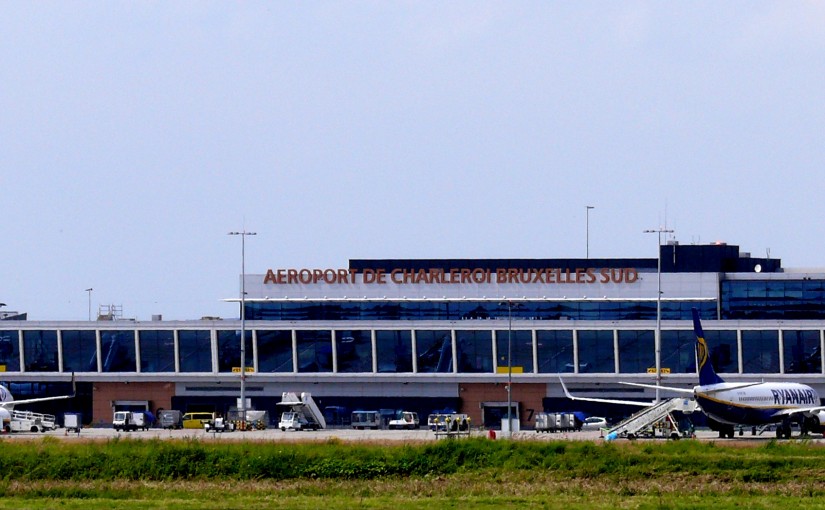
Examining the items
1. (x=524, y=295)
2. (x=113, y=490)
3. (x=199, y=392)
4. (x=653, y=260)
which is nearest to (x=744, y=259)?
(x=653, y=260)

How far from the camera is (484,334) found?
15038cm

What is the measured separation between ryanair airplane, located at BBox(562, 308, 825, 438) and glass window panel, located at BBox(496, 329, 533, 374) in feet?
126

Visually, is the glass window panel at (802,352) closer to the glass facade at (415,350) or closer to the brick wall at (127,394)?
the glass facade at (415,350)

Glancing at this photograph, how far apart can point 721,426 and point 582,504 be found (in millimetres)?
45055

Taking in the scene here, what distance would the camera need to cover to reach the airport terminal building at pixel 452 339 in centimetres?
14675

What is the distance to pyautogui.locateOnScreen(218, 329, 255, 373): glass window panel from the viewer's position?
511 ft

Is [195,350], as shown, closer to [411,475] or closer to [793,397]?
[793,397]

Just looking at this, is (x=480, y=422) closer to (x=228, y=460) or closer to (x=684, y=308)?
(x=684, y=308)

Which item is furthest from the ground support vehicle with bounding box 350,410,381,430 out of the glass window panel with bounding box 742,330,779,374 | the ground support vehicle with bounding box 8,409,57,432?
the glass window panel with bounding box 742,330,779,374

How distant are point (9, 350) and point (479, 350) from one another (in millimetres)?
50379

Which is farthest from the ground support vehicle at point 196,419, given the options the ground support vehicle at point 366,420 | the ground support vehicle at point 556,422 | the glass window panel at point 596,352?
the glass window panel at point 596,352

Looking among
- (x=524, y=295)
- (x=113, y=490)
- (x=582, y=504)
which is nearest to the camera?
(x=582, y=504)

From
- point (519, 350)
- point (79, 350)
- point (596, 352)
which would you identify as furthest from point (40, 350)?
point (596, 352)

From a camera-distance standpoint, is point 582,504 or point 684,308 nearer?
point 582,504
